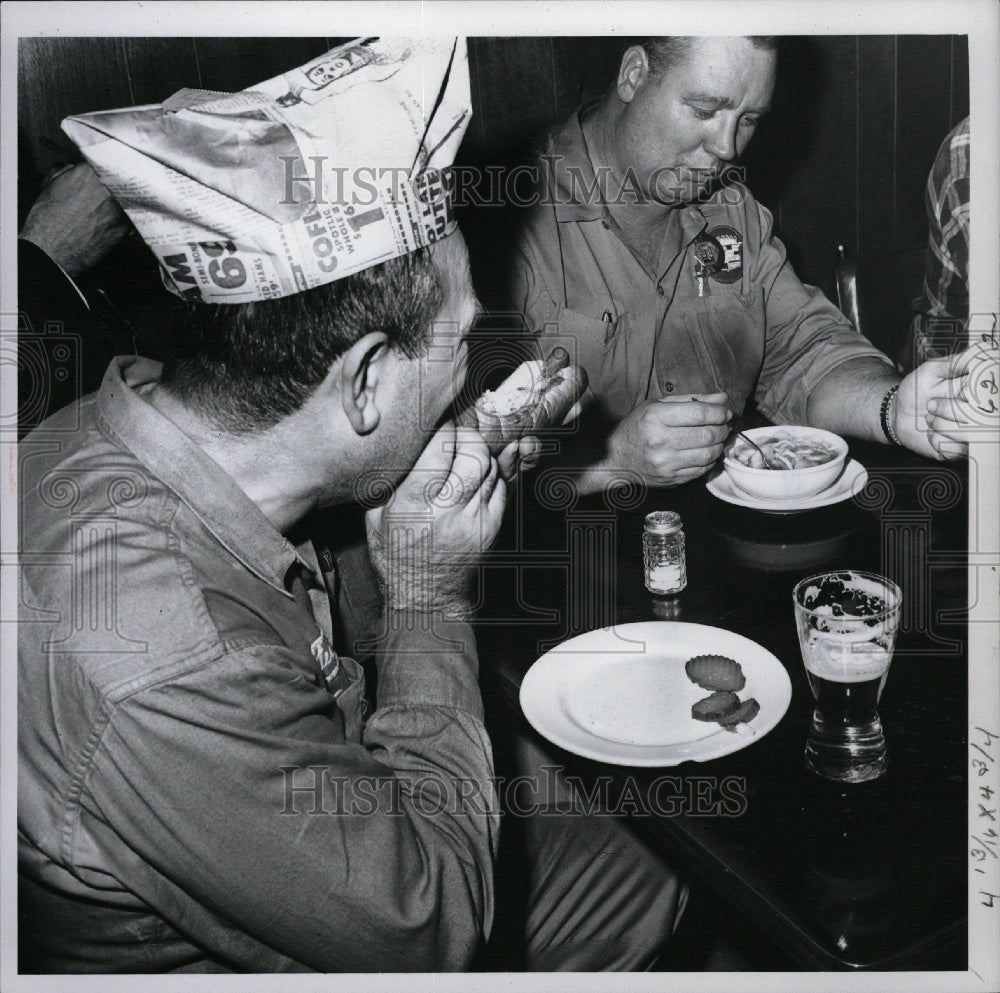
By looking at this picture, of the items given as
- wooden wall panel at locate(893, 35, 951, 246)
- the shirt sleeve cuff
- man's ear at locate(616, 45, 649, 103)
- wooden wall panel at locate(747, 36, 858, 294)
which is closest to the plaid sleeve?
wooden wall panel at locate(893, 35, 951, 246)

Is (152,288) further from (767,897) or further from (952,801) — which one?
(952,801)

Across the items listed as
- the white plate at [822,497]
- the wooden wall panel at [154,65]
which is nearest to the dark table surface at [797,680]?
the white plate at [822,497]

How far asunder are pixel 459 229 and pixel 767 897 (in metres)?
0.78

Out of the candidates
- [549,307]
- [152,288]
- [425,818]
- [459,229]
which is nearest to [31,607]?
[152,288]

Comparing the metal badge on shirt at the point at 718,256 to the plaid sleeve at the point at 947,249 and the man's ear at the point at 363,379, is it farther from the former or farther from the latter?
the man's ear at the point at 363,379

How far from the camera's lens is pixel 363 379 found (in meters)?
1.09

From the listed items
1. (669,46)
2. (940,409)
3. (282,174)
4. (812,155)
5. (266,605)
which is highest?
(669,46)

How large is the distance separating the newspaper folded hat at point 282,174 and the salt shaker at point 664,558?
0.44 metres

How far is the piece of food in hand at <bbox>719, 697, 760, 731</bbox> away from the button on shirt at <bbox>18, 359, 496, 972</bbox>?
28 centimetres

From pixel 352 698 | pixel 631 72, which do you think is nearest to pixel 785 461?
pixel 631 72

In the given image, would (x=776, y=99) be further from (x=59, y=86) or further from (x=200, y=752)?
(x=200, y=752)

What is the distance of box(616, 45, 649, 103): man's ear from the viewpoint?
4.09 ft

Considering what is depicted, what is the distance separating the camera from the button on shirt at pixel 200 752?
0.94 m

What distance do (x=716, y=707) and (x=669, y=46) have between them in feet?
2.63
